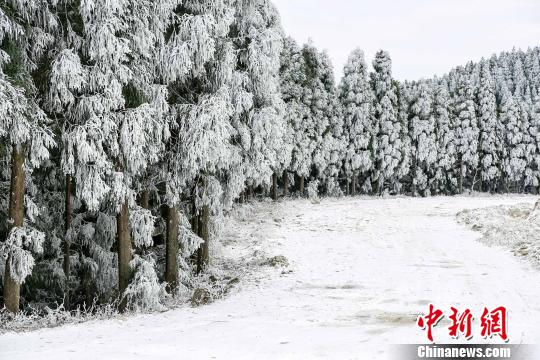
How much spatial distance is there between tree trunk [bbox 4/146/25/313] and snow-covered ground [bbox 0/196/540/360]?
5.63ft

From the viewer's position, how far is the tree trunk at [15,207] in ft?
33.8

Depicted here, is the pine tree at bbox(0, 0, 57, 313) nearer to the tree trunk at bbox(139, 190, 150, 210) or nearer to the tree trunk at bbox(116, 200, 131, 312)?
the tree trunk at bbox(116, 200, 131, 312)

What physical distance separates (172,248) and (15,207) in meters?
4.33

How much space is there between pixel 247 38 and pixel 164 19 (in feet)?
12.1

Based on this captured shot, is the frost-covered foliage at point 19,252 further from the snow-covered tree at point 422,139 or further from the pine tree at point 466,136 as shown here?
the pine tree at point 466,136

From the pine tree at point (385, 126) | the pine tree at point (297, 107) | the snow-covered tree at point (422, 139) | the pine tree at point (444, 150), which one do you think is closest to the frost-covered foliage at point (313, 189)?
the pine tree at point (297, 107)

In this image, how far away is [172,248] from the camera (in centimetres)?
1366

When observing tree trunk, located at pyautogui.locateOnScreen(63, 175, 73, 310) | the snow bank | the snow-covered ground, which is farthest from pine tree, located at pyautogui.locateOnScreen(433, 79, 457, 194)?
tree trunk, located at pyautogui.locateOnScreen(63, 175, 73, 310)

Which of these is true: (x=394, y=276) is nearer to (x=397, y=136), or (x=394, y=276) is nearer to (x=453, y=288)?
(x=453, y=288)

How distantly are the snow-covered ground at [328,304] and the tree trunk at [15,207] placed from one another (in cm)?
171

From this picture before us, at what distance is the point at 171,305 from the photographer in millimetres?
12039

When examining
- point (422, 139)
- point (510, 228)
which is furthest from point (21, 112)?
point (422, 139)

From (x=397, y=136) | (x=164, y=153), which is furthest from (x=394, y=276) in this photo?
(x=397, y=136)

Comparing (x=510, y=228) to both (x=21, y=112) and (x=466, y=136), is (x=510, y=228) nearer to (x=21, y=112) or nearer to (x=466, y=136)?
(x=21, y=112)
